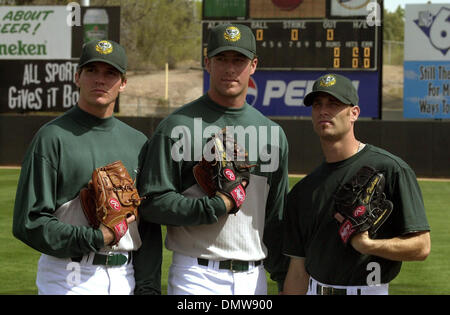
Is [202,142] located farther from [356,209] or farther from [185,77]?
[185,77]

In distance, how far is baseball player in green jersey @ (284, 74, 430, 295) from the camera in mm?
3502

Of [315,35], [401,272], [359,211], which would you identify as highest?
[315,35]

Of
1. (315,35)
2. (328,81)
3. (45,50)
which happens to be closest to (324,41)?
(315,35)

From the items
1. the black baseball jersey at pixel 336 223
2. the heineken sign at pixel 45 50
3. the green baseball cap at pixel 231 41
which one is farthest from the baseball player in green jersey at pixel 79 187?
the heineken sign at pixel 45 50

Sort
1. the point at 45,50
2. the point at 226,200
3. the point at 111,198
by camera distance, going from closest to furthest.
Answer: the point at 111,198
the point at 226,200
the point at 45,50

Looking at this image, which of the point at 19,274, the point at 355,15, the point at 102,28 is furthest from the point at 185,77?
the point at 19,274

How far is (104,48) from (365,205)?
5.27 feet

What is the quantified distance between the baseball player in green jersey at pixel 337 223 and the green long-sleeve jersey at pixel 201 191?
0.27 meters

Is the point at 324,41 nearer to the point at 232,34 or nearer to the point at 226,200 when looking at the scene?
the point at 232,34

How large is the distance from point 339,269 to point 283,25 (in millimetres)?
16204

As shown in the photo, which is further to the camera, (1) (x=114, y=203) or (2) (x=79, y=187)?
(2) (x=79, y=187)

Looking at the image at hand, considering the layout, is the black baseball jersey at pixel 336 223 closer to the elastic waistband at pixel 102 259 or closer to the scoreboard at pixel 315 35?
the elastic waistband at pixel 102 259

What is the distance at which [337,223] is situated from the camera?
12.0 feet

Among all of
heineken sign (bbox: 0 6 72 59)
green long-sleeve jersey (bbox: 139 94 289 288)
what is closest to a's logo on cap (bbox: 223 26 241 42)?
green long-sleeve jersey (bbox: 139 94 289 288)
